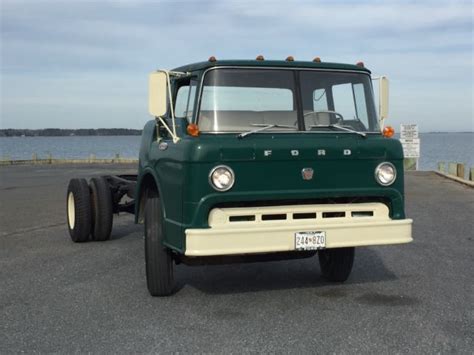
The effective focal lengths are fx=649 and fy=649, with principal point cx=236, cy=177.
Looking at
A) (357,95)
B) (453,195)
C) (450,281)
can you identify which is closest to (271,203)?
(357,95)

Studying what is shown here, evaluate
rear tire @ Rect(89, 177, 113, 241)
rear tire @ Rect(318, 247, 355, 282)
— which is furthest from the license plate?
rear tire @ Rect(89, 177, 113, 241)

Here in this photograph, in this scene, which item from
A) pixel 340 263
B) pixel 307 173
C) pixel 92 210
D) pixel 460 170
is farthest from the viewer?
pixel 460 170

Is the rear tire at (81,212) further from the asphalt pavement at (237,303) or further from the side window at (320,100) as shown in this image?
the side window at (320,100)

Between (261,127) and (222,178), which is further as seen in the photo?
(261,127)

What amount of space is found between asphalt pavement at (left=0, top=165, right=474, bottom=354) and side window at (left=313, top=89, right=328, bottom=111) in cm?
193

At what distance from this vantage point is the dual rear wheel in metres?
9.83

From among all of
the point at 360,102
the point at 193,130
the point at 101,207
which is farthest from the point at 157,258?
the point at 101,207

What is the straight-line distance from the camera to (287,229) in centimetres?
588

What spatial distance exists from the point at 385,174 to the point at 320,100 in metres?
1.04


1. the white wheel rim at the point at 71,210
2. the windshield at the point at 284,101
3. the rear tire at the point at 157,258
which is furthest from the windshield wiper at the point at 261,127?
the white wheel rim at the point at 71,210

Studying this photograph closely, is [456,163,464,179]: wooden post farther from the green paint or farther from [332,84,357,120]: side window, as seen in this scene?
the green paint

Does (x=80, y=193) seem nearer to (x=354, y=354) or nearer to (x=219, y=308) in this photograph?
(x=219, y=308)

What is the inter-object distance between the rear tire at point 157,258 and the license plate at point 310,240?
4.53 feet

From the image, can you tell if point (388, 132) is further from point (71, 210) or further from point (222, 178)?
point (71, 210)
